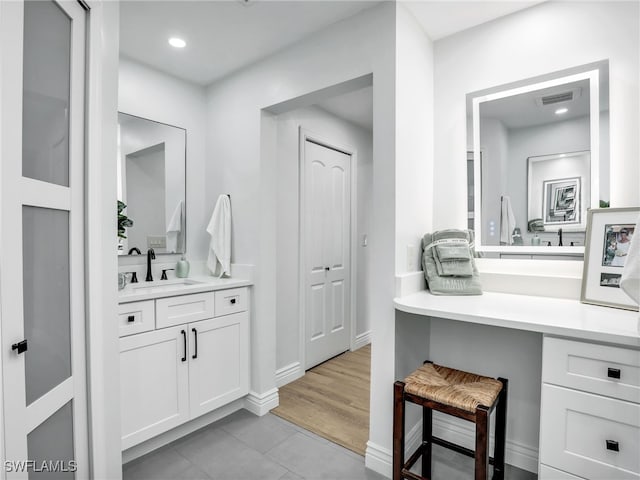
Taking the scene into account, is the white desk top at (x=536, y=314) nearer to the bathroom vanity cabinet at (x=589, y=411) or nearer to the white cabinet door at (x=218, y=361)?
the bathroom vanity cabinet at (x=589, y=411)

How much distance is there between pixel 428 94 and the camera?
2.07 metres

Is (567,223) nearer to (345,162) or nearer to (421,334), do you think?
(421,334)

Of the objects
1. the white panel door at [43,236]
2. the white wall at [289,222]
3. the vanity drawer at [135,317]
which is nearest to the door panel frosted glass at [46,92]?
the white panel door at [43,236]

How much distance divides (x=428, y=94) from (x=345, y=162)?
60.8 inches

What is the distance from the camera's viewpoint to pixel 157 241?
99.3 inches

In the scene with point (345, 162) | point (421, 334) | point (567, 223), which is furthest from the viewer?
point (345, 162)

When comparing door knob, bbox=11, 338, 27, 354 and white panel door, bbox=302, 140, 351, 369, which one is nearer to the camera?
door knob, bbox=11, 338, 27, 354

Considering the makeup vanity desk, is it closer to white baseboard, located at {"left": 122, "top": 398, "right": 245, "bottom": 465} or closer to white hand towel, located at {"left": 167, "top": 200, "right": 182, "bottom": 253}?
white baseboard, located at {"left": 122, "top": 398, "right": 245, "bottom": 465}

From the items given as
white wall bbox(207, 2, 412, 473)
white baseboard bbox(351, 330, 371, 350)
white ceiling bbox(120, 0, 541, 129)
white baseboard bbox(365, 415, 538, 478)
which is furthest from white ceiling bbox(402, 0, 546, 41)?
white baseboard bbox(351, 330, 371, 350)

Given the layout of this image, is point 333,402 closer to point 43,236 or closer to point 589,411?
point 589,411

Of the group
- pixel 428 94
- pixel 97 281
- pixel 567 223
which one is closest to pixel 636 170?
pixel 567 223

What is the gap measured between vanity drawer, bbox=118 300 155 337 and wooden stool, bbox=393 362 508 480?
4.42ft

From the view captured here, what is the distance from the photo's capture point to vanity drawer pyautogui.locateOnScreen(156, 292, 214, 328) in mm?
1921

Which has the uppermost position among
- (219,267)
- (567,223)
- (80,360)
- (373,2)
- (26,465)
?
(373,2)
